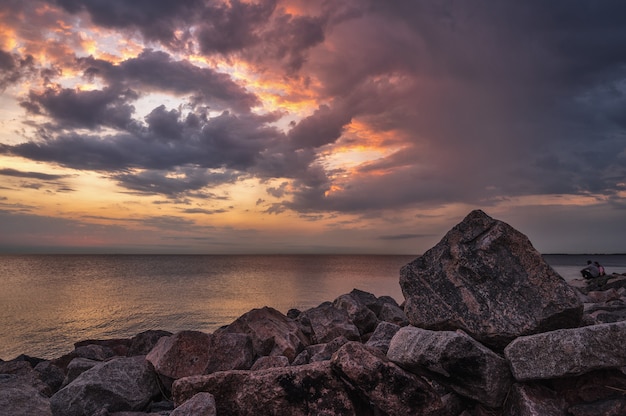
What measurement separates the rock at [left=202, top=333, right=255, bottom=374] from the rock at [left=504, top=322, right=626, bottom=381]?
18.4 ft

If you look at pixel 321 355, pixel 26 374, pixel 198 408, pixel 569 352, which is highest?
pixel 569 352

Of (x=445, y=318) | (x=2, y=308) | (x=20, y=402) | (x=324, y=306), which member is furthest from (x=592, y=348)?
(x=2, y=308)

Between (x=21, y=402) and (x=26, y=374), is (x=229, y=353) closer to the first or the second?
(x=21, y=402)

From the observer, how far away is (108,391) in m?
7.84

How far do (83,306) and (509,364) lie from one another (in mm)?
39411

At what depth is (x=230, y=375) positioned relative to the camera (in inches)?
A: 257

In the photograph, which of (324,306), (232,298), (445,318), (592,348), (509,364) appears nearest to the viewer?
(592,348)

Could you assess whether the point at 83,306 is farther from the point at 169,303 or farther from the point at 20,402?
the point at 20,402

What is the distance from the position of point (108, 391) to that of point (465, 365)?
616 cm

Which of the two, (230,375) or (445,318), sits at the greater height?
(445,318)

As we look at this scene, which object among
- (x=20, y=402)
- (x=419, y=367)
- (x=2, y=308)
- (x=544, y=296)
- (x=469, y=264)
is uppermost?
(x=469, y=264)

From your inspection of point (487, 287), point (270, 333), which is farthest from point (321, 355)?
point (487, 287)

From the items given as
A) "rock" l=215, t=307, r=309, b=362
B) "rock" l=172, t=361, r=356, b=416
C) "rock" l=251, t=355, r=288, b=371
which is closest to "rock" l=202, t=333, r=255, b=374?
"rock" l=251, t=355, r=288, b=371

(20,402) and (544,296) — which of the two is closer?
(20,402)
